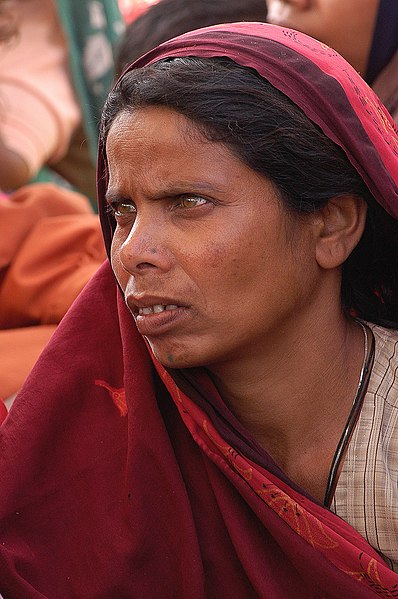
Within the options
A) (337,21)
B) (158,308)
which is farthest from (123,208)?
(337,21)

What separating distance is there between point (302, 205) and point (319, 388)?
0.35 m

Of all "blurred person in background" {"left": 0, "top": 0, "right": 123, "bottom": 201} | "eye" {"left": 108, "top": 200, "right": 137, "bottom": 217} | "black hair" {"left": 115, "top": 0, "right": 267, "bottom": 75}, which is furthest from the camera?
"blurred person in background" {"left": 0, "top": 0, "right": 123, "bottom": 201}

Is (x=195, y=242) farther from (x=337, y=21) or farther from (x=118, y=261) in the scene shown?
(x=337, y=21)

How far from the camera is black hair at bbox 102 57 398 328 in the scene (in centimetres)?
168

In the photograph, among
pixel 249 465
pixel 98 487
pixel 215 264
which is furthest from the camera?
pixel 98 487

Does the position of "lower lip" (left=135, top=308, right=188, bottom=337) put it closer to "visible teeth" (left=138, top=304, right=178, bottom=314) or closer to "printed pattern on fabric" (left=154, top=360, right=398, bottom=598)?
"visible teeth" (left=138, top=304, right=178, bottom=314)

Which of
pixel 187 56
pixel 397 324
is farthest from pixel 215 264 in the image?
pixel 397 324

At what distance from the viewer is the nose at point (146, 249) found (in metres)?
1.66

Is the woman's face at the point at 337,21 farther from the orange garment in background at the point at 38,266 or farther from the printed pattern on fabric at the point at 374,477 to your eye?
the printed pattern on fabric at the point at 374,477

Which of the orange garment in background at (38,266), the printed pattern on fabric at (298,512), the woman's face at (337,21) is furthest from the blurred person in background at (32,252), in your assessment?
the woman's face at (337,21)

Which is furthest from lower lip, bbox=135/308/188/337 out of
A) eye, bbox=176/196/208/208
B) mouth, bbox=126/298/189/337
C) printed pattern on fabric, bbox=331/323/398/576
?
printed pattern on fabric, bbox=331/323/398/576

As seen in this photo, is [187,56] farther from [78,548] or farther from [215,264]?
[78,548]

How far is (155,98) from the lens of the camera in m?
1.71

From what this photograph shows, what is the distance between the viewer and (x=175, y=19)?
368 cm
